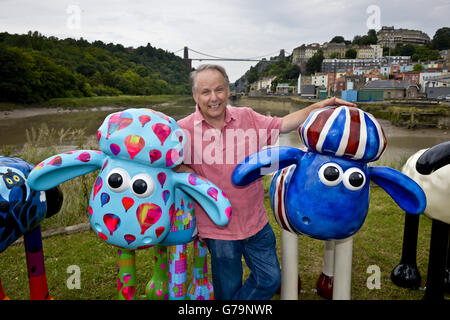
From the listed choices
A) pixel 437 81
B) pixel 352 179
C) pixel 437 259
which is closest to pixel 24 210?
pixel 352 179

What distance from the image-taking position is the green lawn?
2926mm

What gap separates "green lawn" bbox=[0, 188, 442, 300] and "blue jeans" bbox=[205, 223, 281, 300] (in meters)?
0.84

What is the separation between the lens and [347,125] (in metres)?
1.80

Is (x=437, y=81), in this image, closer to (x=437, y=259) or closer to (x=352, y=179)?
(x=437, y=259)

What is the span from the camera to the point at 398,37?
300 feet

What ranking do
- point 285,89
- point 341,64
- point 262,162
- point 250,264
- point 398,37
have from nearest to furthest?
point 262,162, point 250,264, point 285,89, point 341,64, point 398,37

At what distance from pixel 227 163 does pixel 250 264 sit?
0.65 meters

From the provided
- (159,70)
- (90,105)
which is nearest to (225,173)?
(90,105)

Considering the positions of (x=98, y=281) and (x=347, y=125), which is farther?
(x=98, y=281)

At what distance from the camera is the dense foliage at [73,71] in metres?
25.8

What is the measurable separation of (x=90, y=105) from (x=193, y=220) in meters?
30.2

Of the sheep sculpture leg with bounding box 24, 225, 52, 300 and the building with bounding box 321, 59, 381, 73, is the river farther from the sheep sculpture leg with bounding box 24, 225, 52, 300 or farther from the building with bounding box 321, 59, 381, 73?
the building with bounding box 321, 59, 381, 73

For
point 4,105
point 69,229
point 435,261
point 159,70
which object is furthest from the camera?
point 159,70
